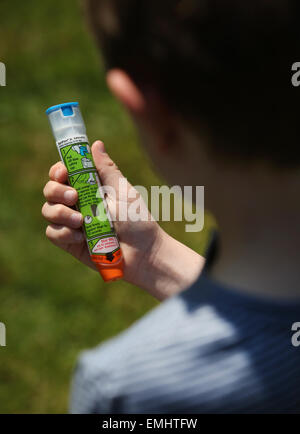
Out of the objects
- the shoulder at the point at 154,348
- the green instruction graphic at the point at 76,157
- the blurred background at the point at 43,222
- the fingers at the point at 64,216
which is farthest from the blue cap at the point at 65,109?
the blurred background at the point at 43,222

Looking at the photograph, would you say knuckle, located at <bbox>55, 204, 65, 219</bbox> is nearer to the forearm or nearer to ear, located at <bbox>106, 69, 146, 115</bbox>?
the forearm

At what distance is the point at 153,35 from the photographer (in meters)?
0.59

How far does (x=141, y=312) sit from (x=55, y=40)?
1557 mm

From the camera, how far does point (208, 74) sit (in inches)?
22.8

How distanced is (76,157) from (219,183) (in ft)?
1.42

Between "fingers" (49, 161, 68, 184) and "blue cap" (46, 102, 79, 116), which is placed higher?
"blue cap" (46, 102, 79, 116)

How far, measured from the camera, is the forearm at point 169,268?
1.10 metres

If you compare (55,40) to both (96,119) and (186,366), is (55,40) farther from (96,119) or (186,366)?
(186,366)

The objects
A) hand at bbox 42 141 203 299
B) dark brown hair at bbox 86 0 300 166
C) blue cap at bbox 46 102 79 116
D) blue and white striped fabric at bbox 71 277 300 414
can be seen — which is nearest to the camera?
dark brown hair at bbox 86 0 300 166

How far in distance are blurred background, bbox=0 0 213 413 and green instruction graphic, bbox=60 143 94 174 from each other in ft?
3.53

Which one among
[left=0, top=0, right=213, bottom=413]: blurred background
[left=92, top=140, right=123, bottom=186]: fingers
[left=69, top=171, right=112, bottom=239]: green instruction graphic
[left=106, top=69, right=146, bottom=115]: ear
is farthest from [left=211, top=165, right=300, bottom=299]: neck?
[left=0, top=0, right=213, bottom=413]: blurred background

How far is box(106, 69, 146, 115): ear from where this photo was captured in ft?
2.08

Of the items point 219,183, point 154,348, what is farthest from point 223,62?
point 154,348
